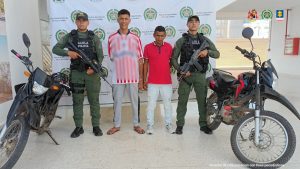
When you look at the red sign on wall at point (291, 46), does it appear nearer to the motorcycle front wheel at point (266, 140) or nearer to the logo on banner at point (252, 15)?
the logo on banner at point (252, 15)

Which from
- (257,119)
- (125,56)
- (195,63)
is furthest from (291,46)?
(257,119)

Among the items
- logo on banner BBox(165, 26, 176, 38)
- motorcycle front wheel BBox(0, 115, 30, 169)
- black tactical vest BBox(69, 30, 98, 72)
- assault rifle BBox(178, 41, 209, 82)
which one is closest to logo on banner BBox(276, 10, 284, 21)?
logo on banner BBox(165, 26, 176, 38)

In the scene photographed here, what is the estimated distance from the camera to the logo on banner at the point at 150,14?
12.0 ft

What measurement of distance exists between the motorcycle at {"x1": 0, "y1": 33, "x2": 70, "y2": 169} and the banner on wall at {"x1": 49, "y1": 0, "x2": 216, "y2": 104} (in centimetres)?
91

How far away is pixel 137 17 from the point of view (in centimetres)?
368

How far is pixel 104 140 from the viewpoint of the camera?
120 inches

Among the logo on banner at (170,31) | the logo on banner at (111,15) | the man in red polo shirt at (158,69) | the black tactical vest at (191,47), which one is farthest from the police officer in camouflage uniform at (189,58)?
the logo on banner at (111,15)

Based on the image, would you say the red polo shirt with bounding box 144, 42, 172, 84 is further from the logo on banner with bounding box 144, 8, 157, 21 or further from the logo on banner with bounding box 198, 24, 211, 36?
the logo on banner with bounding box 198, 24, 211, 36

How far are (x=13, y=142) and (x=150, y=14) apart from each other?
2.34 m

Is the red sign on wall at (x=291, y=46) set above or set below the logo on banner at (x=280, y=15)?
below

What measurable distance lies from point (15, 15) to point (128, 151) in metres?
2.43

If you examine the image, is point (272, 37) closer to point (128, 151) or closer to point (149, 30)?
point (149, 30)

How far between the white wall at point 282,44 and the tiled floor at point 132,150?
5400 millimetres

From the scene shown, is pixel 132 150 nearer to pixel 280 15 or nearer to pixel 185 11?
pixel 185 11
